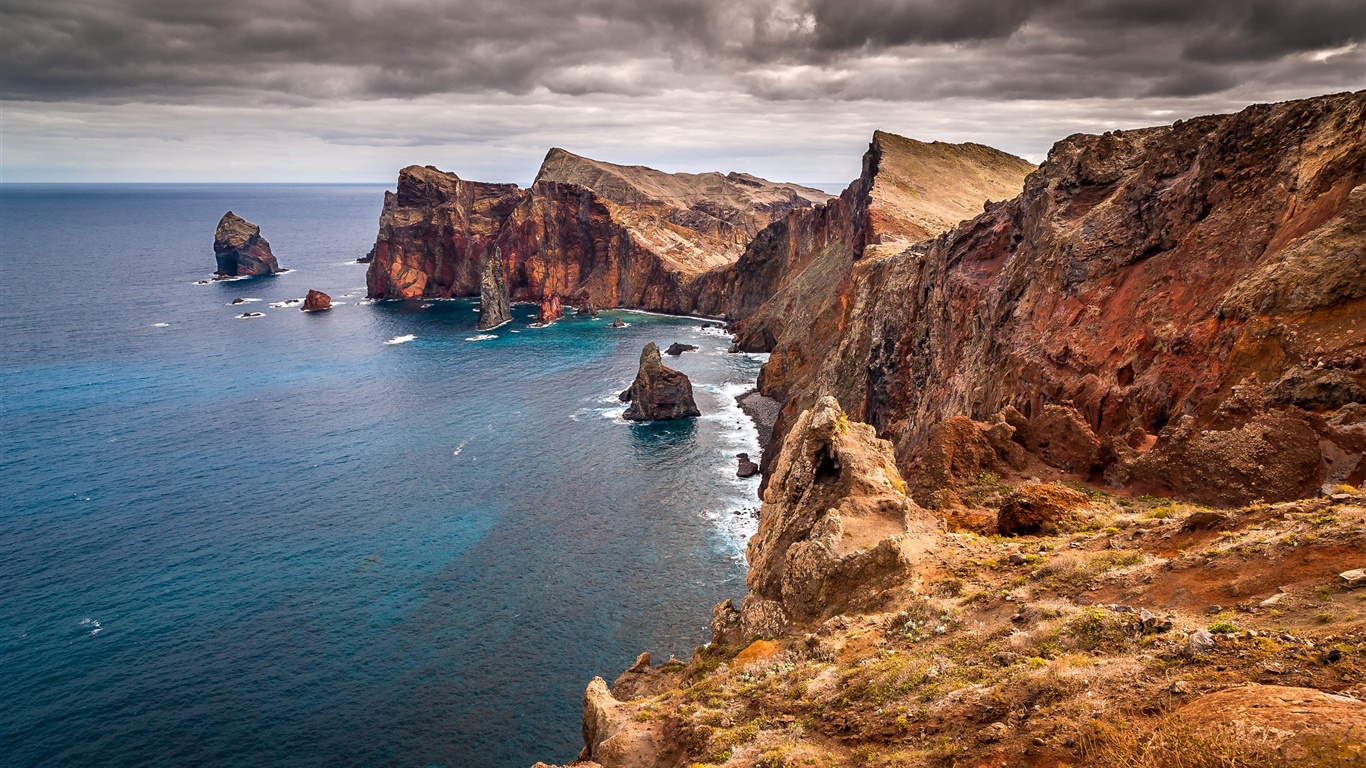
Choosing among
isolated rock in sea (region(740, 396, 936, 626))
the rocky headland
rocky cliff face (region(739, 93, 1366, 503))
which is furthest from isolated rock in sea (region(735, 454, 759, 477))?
isolated rock in sea (region(740, 396, 936, 626))

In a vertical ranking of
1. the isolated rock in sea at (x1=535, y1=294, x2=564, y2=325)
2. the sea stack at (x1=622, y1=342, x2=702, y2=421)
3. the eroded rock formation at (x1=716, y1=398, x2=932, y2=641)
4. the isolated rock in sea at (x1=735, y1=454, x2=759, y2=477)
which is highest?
the eroded rock formation at (x1=716, y1=398, x2=932, y2=641)

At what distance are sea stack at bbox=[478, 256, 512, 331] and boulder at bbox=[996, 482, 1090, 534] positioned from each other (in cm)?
15572

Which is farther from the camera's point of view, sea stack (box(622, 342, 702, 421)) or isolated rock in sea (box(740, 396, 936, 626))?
sea stack (box(622, 342, 702, 421))

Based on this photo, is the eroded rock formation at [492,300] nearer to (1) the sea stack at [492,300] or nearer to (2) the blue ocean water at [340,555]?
(1) the sea stack at [492,300]

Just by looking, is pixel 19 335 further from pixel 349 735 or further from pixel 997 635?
pixel 997 635

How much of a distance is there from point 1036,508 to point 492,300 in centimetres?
15933

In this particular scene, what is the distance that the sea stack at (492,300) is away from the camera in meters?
173

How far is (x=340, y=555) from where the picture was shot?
67.8 meters

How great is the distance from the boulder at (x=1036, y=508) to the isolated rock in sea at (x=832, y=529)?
273cm

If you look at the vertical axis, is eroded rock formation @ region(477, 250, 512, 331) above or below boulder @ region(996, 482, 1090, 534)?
below

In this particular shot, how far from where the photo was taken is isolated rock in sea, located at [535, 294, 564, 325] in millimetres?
181125

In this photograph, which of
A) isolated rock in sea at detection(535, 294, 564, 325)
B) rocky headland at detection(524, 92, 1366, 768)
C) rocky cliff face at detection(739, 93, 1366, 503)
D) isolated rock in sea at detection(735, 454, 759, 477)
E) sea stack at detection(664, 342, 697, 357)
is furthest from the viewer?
isolated rock in sea at detection(535, 294, 564, 325)

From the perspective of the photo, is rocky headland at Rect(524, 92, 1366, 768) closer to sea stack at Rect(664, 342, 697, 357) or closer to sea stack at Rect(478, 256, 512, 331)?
sea stack at Rect(664, 342, 697, 357)

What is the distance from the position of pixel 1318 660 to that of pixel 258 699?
2220 inches
